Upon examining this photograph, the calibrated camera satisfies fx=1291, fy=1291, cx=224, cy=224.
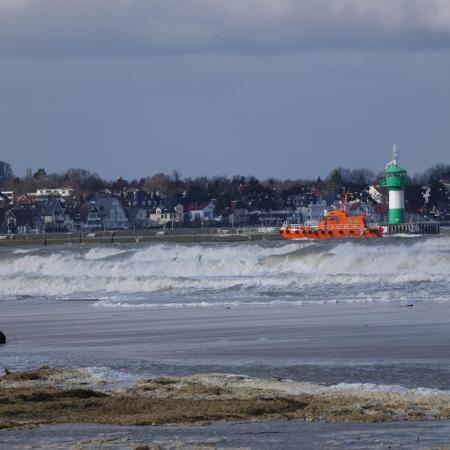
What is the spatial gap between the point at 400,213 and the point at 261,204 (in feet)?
242

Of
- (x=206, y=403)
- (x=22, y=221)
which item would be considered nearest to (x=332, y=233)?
(x=22, y=221)

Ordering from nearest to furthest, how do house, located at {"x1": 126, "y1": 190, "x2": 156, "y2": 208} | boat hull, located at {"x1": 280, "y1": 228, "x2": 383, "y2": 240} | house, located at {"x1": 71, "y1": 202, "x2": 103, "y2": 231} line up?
boat hull, located at {"x1": 280, "y1": 228, "x2": 383, "y2": 240}
house, located at {"x1": 71, "y1": 202, "x2": 103, "y2": 231}
house, located at {"x1": 126, "y1": 190, "x2": 156, "y2": 208}

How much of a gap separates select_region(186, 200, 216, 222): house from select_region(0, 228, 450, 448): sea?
115 metres

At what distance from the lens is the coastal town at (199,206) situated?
163m

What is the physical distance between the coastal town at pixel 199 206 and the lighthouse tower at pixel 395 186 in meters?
49.7

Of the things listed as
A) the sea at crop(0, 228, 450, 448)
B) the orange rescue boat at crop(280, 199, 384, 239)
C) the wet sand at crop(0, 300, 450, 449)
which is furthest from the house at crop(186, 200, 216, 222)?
the wet sand at crop(0, 300, 450, 449)

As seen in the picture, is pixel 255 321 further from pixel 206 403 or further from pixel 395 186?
pixel 395 186

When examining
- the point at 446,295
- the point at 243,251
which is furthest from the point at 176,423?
the point at 243,251

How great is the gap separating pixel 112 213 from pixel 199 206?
1285 centimetres

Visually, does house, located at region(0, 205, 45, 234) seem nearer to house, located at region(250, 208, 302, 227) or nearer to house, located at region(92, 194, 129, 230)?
house, located at region(92, 194, 129, 230)

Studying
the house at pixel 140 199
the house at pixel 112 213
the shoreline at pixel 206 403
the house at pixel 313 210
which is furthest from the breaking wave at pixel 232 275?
the house at pixel 140 199

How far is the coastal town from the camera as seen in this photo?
536 feet

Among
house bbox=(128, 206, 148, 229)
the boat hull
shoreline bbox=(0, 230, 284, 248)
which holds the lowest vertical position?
shoreline bbox=(0, 230, 284, 248)

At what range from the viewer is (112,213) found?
170750mm
